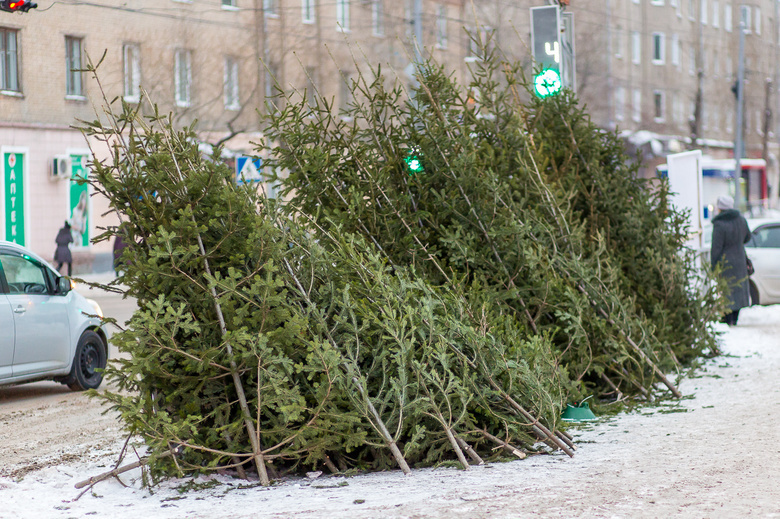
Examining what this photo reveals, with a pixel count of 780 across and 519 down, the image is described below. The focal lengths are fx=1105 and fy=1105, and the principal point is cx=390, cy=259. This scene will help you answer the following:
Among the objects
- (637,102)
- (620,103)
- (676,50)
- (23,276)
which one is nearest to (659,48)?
(676,50)

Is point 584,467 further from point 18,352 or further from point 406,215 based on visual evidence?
point 18,352

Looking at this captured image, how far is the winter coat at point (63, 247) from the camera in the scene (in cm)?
2936

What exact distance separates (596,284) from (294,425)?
3.63 m

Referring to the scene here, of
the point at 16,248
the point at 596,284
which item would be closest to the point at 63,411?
the point at 16,248

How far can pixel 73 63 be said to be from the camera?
32.0 meters

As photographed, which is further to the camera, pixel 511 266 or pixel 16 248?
pixel 16 248

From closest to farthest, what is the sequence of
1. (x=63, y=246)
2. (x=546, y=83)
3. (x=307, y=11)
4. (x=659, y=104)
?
(x=546, y=83) → (x=63, y=246) → (x=307, y=11) → (x=659, y=104)

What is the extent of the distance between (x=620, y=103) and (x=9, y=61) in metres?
34.6

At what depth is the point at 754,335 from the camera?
13.9m

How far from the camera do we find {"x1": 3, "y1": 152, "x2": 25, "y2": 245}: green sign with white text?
30797 mm

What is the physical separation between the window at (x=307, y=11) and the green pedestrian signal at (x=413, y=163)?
31.2 metres

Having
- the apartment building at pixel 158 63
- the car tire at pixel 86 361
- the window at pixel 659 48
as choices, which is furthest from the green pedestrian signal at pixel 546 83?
the window at pixel 659 48

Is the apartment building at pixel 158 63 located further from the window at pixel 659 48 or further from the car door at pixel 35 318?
the window at pixel 659 48

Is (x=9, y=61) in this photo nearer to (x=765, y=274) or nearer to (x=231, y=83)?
(x=231, y=83)
